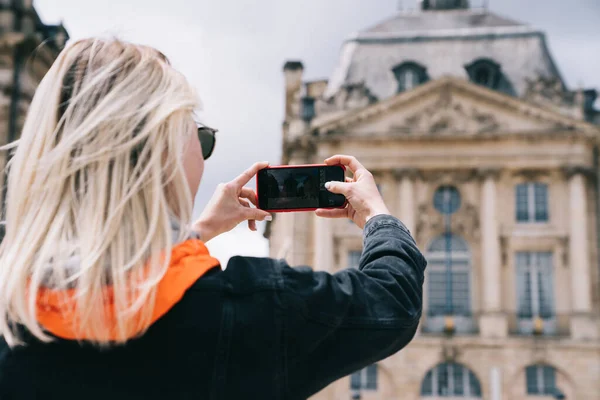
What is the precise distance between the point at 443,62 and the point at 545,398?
13.6 m

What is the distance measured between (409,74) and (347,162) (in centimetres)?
3388

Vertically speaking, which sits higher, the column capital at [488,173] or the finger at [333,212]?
the column capital at [488,173]

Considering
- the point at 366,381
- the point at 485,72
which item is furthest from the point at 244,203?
the point at 485,72

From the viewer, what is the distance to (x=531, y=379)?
98.8 ft

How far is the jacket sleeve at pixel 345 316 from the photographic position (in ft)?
4.83

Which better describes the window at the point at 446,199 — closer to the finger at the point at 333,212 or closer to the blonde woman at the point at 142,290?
the finger at the point at 333,212

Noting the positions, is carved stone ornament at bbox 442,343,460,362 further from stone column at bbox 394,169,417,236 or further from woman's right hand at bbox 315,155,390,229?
woman's right hand at bbox 315,155,390,229

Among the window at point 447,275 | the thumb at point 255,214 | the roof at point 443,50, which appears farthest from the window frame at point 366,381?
the thumb at point 255,214

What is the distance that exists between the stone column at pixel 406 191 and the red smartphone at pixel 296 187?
30.4m

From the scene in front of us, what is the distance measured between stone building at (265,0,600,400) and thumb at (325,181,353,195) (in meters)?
28.8

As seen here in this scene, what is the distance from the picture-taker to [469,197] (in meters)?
32.6

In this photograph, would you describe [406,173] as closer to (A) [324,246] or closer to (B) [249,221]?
(A) [324,246]

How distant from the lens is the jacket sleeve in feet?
4.83

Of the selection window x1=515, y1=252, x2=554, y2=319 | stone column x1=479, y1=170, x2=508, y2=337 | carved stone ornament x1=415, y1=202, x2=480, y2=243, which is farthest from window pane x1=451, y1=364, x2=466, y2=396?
carved stone ornament x1=415, y1=202, x2=480, y2=243
